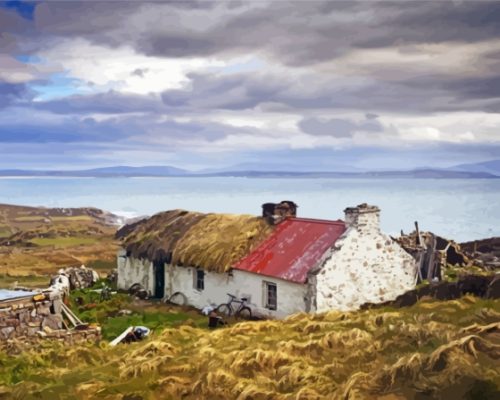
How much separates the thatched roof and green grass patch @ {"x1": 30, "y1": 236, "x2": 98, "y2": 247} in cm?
1553

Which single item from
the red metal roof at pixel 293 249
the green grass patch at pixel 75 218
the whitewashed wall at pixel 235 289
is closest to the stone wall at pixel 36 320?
the whitewashed wall at pixel 235 289

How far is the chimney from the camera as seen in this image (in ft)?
61.4

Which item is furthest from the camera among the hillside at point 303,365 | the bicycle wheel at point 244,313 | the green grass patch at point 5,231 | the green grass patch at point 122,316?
the green grass patch at point 5,231

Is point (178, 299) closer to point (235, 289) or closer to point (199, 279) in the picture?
point (199, 279)

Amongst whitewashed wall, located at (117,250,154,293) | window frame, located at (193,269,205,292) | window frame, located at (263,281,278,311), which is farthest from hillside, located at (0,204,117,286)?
window frame, located at (263,281,278,311)

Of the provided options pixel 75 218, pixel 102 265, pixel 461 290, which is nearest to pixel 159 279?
pixel 102 265

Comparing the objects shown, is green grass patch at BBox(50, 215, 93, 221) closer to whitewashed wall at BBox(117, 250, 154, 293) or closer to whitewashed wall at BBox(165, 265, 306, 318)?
whitewashed wall at BBox(117, 250, 154, 293)

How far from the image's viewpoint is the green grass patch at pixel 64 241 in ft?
123

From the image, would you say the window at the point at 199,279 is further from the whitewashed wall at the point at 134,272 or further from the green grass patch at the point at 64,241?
the green grass patch at the point at 64,241

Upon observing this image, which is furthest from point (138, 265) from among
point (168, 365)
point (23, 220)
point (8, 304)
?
point (23, 220)

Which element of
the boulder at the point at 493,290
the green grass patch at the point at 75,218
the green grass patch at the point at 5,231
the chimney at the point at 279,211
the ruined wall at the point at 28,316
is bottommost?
the ruined wall at the point at 28,316

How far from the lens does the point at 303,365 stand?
7508 millimetres

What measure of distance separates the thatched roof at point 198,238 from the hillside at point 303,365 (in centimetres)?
760

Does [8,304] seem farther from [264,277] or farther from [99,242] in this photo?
[99,242]
